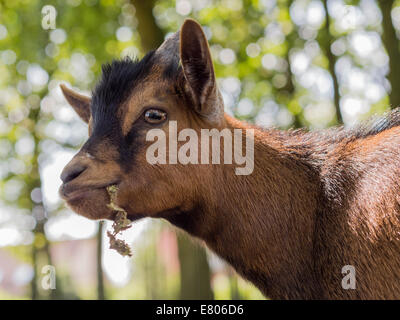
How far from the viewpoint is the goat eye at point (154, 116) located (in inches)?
160

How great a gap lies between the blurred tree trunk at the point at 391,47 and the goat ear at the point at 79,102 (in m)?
7.74

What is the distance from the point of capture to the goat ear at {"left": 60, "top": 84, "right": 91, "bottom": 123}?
537cm

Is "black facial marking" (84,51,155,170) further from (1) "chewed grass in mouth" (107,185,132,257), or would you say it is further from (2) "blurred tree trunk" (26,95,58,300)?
(2) "blurred tree trunk" (26,95,58,300)

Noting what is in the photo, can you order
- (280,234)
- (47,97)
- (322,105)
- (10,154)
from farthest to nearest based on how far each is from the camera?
1. (322,105)
2. (10,154)
3. (47,97)
4. (280,234)

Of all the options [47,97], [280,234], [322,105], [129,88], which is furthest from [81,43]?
[322,105]

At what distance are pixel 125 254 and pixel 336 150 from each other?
2.12m

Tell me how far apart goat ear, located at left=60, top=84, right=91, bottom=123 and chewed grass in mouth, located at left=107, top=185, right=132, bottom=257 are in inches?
68.5

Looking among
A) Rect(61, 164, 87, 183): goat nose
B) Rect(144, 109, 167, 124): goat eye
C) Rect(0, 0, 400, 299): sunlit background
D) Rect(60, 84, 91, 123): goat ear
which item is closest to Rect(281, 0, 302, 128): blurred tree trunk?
Rect(0, 0, 400, 299): sunlit background

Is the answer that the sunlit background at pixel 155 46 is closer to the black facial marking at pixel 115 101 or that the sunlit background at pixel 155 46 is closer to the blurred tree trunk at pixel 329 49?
the blurred tree trunk at pixel 329 49

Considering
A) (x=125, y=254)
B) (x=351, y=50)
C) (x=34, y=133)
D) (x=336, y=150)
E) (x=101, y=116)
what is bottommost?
(x=125, y=254)

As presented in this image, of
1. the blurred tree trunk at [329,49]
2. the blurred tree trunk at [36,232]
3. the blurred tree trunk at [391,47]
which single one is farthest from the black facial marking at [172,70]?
the blurred tree trunk at [36,232]

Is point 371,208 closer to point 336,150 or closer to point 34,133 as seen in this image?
point 336,150

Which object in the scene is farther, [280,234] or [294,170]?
[294,170]
